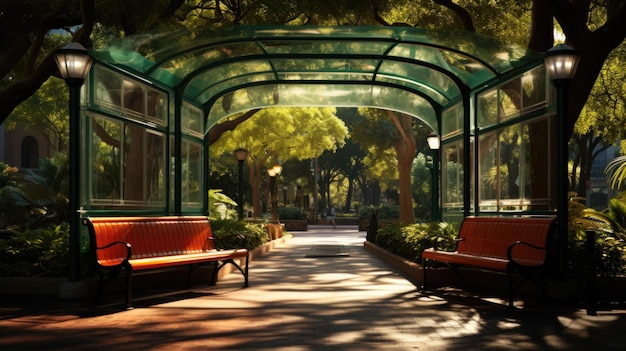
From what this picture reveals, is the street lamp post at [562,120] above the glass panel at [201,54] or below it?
below

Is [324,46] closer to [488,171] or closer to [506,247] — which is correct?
[488,171]

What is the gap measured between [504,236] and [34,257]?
22.3ft

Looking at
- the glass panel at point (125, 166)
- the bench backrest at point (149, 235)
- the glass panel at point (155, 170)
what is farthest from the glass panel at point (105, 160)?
the glass panel at point (155, 170)

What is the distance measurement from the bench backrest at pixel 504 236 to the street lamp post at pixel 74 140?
5757 millimetres

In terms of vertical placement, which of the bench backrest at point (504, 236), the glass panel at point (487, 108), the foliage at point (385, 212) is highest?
the glass panel at point (487, 108)

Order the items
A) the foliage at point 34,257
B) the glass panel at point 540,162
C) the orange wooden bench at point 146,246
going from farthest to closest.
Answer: the glass panel at point 540,162, the foliage at point 34,257, the orange wooden bench at point 146,246

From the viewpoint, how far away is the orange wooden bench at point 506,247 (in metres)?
9.65

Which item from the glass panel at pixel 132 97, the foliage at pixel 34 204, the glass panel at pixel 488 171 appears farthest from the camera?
the foliage at pixel 34 204

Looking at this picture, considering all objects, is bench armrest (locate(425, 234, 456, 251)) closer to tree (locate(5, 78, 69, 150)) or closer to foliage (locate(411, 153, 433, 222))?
tree (locate(5, 78, 69, 150))

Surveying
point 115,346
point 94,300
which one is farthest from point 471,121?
point 115,346

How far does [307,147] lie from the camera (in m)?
39.7

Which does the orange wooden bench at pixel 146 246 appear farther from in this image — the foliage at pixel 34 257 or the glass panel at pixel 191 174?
the glass panel at pixel 191 174

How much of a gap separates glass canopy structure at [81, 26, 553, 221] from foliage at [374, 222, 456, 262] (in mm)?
785

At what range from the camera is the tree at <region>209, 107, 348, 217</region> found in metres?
34.8
